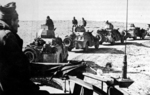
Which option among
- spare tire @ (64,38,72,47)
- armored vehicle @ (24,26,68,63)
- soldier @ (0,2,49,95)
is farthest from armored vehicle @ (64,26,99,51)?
soldier @ (0,2,49,95)

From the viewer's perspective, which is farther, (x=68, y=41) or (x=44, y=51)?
(x=68, y=41)

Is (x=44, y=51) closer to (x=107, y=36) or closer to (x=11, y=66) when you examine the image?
(x=11, y=66)

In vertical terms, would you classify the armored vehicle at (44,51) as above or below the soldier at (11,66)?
below

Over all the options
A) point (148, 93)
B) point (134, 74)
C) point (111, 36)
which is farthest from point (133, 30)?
point (148, 93)

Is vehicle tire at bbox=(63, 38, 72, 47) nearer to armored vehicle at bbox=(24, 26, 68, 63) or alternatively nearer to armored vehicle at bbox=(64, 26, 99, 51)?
armored vehicle at bbox=(64, 26, 99, 51)

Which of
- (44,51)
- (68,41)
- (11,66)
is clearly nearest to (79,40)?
(68,41)

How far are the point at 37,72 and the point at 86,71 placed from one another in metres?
0.78

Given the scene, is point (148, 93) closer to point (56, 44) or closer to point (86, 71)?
point (86, 71)

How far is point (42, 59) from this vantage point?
34.6 feet

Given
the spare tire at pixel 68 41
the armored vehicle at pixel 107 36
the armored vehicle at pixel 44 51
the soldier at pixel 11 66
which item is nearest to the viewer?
the soldier at pixel 11 66

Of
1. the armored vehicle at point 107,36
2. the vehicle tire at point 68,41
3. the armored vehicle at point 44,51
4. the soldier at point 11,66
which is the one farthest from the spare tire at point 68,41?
the soldier at point 11,66

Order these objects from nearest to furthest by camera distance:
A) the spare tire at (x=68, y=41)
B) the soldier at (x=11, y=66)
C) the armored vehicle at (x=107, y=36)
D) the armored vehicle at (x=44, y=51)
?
the soldier at (x=11, y=66) < the armored vehicle at (x=44, y=51) < the spare tire at (x=68, y=41) < the armored vehicle at (x=107, y=36)

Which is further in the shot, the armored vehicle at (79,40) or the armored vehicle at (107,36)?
the armored vehicle at (107,36)

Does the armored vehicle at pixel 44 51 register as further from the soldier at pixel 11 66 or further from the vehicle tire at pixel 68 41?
the soldier at pixel 11 66
